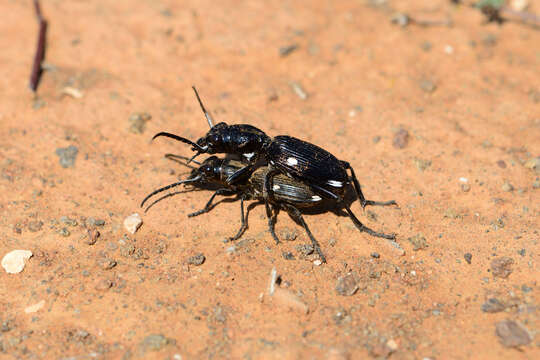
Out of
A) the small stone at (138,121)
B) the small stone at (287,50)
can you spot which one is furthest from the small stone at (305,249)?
the small stone at (287,50)

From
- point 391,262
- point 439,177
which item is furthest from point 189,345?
point 439,177

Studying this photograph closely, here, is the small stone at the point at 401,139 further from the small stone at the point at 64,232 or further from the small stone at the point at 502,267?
the small stone at the point at 64,232

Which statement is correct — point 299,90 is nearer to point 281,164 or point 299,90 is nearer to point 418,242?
point 281,164

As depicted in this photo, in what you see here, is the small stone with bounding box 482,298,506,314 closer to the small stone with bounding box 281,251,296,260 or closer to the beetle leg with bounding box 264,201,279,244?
the small stone with bounding box 281,251,296,260

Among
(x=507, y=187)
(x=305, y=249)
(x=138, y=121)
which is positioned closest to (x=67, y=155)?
(x=138, y=121)

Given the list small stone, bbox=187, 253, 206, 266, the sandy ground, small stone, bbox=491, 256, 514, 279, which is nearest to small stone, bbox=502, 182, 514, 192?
the sandy ground

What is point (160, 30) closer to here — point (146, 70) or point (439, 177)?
point (146, 70)
